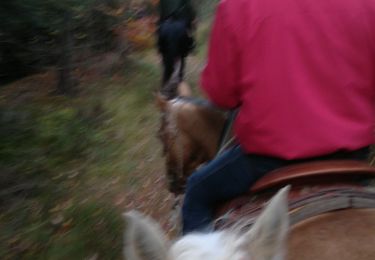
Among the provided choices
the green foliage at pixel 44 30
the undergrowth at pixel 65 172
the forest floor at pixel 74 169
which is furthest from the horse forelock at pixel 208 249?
the green foliage at pixel 44 30

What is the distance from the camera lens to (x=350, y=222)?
2371 mm

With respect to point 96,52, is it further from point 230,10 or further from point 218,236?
point 218,236

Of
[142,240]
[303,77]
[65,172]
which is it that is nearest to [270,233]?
[142,240]

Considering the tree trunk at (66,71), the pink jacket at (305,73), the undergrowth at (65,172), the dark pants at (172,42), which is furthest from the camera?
the tree trunk at (66,71)

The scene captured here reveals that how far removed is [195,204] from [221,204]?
5.3 inches

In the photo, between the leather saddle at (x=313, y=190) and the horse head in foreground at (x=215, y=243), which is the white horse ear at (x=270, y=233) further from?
the leather saddle at (x=313, y=190)

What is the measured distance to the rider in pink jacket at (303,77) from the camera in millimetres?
2631

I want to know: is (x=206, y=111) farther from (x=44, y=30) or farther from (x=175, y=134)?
(x=44, y=30)

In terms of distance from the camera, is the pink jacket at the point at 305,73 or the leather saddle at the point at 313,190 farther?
the pink jacket at the point at 305,73

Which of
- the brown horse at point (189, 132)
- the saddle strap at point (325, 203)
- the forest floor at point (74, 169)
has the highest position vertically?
the saddle strap at point (325, 203)

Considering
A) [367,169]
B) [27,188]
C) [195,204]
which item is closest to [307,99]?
[367,169]

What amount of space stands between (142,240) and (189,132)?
1984mm

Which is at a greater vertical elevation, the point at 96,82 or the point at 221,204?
the point at 221,204

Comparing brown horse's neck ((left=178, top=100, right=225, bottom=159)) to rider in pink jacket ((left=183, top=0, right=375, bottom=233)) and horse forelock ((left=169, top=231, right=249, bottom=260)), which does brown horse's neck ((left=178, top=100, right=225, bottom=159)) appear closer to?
rider in pink jacket ((left=183, top=0, right=375, bottom=233))
